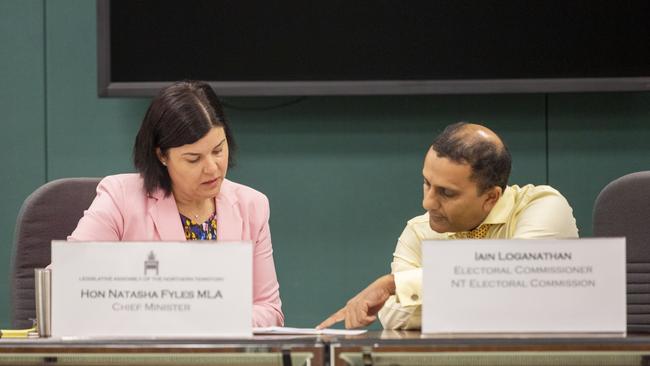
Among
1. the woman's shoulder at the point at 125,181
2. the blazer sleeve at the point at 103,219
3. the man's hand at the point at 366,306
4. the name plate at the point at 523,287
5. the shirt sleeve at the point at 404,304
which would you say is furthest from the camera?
the woman's shoulder at the point at 125,181

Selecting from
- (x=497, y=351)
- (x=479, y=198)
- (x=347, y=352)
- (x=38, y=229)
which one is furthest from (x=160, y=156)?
(x=497, y=351)

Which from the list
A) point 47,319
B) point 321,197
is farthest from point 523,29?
point 47,319

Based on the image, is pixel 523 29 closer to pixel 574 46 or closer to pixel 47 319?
pixel 574 46

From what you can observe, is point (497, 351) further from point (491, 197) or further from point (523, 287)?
point (491, 197)

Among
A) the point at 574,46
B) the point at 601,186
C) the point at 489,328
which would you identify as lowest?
the point at 489,328

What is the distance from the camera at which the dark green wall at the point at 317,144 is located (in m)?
4.09

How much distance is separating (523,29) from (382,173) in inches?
29.9

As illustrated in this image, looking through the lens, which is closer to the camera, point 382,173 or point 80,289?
point 80,289

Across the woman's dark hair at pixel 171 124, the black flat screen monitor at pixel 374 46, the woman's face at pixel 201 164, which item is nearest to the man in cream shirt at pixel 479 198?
the woman's face at pixel 201 164

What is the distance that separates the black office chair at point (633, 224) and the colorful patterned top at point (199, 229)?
1077 millimetres

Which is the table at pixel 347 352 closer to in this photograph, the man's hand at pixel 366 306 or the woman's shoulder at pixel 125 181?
the man's hand at pixel 366 306

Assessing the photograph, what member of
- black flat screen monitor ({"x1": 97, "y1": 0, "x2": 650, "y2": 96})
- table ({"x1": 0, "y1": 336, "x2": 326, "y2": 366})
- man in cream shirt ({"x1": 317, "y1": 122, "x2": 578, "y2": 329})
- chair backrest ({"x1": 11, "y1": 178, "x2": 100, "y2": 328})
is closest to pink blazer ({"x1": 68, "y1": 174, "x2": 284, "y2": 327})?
chair backrest ({"x1": 11, "y1": 178, "x2": 100, "y2": 328})

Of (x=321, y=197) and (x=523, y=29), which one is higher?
(x=523, y=29)

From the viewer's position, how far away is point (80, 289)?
2.10 m
